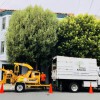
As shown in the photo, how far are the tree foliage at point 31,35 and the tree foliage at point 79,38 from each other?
1201 mm

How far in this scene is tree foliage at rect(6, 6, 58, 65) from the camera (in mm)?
31047

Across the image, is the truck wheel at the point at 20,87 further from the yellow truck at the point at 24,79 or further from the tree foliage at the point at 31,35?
the tree foliage at the point at 31,35

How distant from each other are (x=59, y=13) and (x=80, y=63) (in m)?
11.0

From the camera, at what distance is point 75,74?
94.7ft

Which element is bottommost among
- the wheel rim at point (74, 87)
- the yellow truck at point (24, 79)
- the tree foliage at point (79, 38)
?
the wheel rim at point (74, 87)

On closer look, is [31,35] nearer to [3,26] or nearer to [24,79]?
[24,79]

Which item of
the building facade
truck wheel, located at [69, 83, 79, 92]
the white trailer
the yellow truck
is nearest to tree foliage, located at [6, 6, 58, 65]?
the yellow truck

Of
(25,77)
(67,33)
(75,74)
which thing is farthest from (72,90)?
(67,33)

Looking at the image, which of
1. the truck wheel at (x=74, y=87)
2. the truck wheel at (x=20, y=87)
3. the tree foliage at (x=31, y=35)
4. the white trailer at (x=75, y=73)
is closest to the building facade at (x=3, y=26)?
the tree foliage at (x=31, y=35)

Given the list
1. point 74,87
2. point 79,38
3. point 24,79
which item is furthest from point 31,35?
point 74,87

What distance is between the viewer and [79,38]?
107ft

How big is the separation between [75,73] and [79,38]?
5.05 m

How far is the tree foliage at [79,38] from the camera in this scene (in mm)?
32406

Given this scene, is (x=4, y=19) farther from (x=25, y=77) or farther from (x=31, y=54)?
(x=25, y=77)
